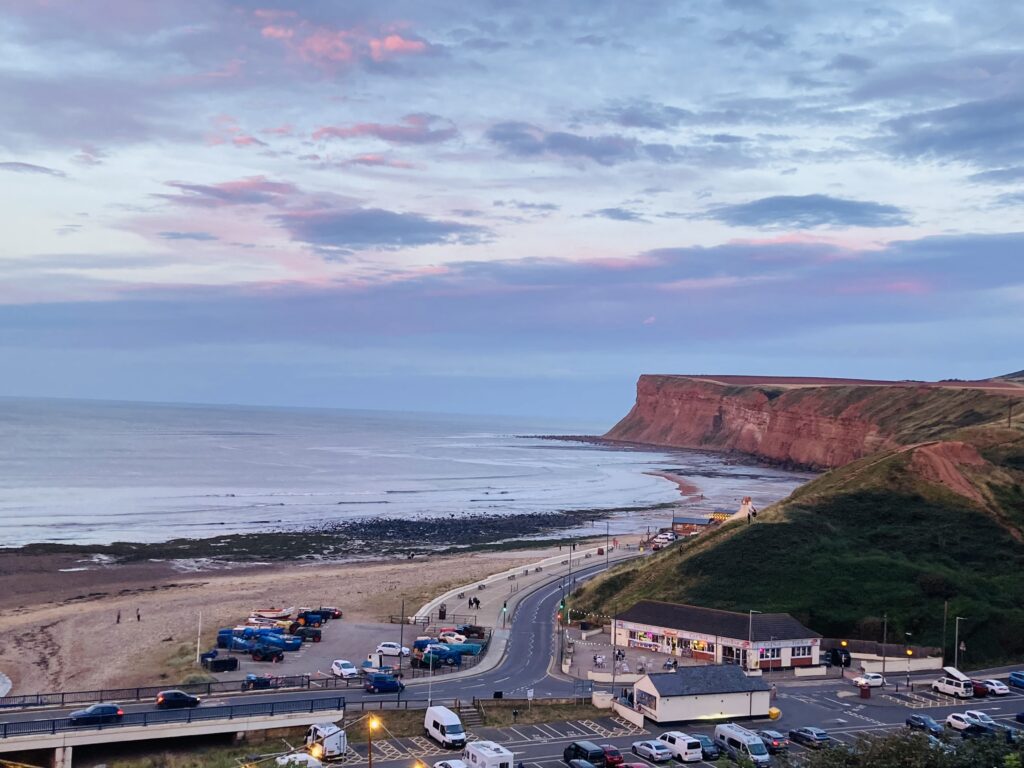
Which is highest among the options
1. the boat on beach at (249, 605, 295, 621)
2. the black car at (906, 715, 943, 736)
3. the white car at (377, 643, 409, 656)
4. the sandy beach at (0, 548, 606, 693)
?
the black car at (906, 715, 943, 736)

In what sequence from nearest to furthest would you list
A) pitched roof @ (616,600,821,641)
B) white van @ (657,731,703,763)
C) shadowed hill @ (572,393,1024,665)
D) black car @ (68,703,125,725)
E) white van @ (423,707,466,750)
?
black car @ (68,703,125,725) → white van @ (657,731,703,763) → white van @ (423,707,466,750) → pitched roof @ (616,600,821,641) → shadowed hill @ (572,393,1024,665)

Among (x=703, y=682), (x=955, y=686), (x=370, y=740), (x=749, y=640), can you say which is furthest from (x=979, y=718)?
(x=370, y=740)

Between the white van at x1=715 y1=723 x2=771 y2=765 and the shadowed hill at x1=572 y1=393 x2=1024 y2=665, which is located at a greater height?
the shadowed hill at x1=572 y1=393 x2=1024 y2=665

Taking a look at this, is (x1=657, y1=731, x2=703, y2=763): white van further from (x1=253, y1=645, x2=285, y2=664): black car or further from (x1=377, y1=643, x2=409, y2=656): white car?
(x1=253, y1=645, x2=285, y2=664): black car

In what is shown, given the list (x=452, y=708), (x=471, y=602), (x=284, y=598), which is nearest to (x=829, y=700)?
(x=452, y=708)

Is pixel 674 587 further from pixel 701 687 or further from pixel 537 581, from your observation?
pixel 701 687

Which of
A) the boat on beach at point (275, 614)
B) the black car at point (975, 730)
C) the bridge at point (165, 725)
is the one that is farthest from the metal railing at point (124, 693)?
the black car at point (975, 730)

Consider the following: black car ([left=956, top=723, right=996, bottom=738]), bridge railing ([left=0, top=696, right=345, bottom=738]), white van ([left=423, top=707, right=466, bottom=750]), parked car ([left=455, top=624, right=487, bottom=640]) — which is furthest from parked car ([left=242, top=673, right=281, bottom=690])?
black car ([left=956, top=723, right=996, bottom=738])
